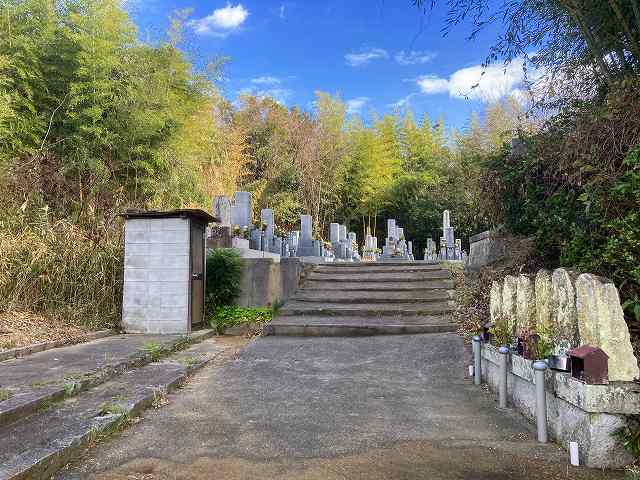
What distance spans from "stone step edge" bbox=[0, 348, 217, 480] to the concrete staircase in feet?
8.91

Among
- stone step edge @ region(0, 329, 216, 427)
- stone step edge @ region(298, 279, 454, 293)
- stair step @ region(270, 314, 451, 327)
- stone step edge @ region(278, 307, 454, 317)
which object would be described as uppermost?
stone step edge @ region(298, 279, 454, 293)

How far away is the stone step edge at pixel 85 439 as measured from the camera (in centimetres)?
198

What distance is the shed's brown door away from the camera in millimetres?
6023

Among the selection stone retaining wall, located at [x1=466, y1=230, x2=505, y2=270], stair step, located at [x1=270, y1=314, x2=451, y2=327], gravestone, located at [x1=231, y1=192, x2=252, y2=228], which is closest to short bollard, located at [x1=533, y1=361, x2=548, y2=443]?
stair step, located at [x1=270, y1=314, x2=451, y2=327]

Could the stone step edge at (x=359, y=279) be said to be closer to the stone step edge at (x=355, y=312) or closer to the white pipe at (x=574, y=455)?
Answer: the stone step edge at (x=355, y=312)

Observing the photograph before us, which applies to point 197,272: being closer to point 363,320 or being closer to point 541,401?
point 363,320

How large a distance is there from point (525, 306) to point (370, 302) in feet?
13.1

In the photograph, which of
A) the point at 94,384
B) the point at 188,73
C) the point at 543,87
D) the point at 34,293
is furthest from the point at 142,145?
the point at 543,87

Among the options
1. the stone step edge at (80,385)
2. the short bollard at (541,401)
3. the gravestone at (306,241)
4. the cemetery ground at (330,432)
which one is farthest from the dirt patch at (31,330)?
the gravestone at (306,241)

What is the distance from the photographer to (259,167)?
857 inches

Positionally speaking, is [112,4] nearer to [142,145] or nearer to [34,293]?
[142,145]

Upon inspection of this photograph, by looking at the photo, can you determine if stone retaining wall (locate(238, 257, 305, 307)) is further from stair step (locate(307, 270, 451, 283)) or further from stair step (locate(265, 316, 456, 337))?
stair step (locate(307, 270, 451, 283))

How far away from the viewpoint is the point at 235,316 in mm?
6480

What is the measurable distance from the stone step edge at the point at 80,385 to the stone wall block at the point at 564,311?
9.66 ft
